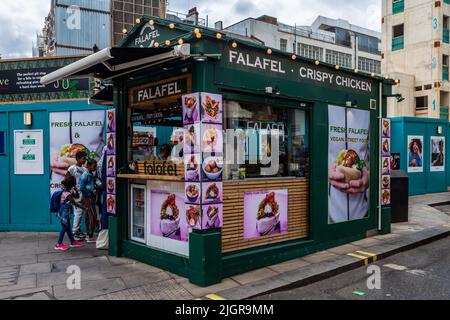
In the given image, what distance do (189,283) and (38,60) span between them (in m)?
7.13

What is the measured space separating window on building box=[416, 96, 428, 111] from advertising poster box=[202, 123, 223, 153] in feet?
95.8

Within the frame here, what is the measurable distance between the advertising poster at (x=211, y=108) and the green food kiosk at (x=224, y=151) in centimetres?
1

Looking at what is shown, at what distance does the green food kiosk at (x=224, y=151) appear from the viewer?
5309 mm

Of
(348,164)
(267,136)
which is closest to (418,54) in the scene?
(348,164)

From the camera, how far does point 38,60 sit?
9.50m

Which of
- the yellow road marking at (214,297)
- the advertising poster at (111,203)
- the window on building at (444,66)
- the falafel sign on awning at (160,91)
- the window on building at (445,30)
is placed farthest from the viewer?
the window on building at (444,66)

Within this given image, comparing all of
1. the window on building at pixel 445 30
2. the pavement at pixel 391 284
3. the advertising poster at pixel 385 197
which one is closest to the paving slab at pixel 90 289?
the pavement at pixel 391 284

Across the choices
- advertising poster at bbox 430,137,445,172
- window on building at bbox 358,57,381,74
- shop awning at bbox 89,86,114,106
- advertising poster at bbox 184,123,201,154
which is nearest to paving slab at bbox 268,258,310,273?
advertising poster at bbox 184,123,201,154

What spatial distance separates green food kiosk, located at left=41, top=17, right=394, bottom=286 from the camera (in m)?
5.31

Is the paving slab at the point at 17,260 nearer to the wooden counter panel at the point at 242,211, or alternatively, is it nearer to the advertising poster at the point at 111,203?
the advertising poster at the point at 111,203

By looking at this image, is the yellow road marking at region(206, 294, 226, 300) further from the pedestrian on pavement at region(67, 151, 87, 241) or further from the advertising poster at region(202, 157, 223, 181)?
the pedestrian on pavement at region(67, 151, 87, 241)

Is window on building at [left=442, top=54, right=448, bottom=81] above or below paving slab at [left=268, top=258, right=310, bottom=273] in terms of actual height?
above

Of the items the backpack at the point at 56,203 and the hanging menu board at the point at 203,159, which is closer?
the hanging menu board at the point at 203,159
